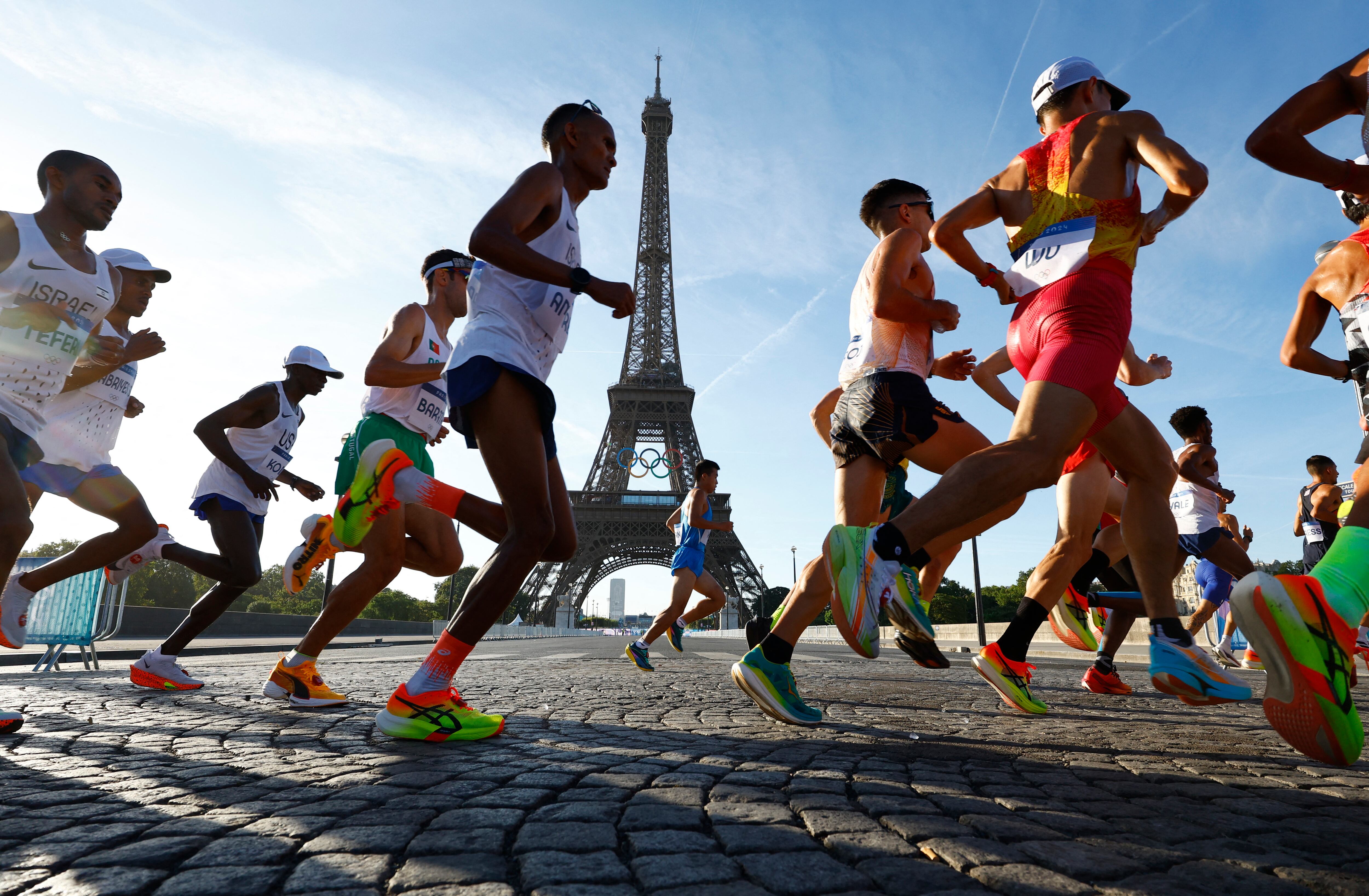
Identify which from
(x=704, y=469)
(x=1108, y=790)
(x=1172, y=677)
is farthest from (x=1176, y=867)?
(x=704, y=469)

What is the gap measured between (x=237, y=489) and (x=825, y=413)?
12.5ft

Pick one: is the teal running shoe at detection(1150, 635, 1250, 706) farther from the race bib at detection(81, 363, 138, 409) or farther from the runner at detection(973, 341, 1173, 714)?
the race bib at detection(81, 363, 138, 409)

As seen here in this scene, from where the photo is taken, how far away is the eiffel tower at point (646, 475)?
1633 inches

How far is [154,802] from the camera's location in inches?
69.1

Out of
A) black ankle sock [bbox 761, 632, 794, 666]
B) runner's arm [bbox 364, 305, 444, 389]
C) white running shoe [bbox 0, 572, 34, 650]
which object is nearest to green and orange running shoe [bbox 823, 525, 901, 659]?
black ankle sock [bbox 761, 632, 794, 666]

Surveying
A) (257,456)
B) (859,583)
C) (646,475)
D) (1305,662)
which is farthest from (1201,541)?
(646,475)

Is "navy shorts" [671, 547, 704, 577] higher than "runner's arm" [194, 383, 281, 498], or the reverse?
"runner's arm" [194, 383, 281, 498]

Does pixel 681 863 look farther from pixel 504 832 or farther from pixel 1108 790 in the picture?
pixel 1108 790

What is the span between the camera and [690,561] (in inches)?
326

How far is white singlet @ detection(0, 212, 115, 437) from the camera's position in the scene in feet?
10.5

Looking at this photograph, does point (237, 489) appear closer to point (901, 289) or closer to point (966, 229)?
point (901, 289)

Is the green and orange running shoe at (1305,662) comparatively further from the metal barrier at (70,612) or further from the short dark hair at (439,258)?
the metal barrier at (70,612)

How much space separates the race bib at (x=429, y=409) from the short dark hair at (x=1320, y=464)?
7.63 m

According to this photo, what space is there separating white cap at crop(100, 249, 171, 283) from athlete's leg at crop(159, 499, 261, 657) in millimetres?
1449
